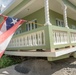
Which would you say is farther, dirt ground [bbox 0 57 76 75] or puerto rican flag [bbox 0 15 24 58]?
dirt ground [bbox 0 57 76 75]

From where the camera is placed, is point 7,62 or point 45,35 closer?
point 45,35

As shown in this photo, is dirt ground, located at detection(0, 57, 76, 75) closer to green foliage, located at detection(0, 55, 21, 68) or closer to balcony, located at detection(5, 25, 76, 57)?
green foliage, located at detection(0, 55, 21, 68)

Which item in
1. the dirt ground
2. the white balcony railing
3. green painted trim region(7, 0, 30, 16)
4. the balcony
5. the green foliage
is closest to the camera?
the balcony

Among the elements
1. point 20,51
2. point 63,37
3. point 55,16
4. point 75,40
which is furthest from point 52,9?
point 20,51

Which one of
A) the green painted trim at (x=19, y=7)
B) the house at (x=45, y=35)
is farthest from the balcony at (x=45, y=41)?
the green painted trim at (x=19, y=7)

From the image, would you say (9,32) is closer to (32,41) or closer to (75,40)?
(32,41)

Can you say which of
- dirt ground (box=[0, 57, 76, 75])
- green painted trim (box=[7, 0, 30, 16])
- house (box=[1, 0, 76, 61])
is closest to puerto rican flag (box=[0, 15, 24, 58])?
house (box=[1, 0, 76, 61])

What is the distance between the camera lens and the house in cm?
549

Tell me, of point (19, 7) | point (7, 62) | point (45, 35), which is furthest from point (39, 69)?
point (19, 7)

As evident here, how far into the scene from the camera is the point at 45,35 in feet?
18.0

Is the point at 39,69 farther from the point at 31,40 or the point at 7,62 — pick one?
the point at 7,62

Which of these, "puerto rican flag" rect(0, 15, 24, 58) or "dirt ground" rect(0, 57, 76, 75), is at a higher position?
"puerto rican flag" rect(0, 15, 24, 58)

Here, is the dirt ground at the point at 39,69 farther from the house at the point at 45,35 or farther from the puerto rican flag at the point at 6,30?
the puerto rican flag at the point at 6,30

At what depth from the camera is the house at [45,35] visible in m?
5.49
